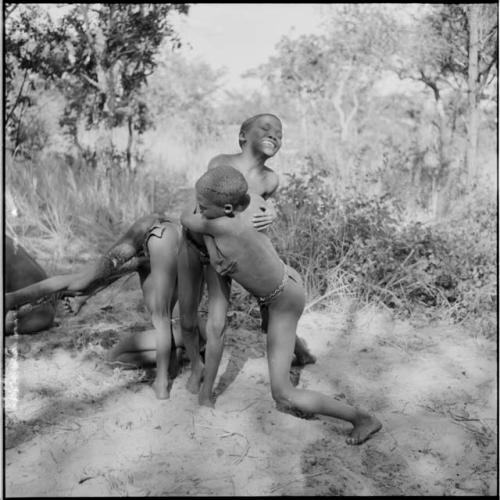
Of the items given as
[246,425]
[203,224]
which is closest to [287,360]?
[246,425]

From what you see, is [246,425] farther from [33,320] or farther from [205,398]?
[33,320]

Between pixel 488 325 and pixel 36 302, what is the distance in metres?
3.13

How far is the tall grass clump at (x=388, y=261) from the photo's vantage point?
4.98 meters

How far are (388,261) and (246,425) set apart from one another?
92.5 inches

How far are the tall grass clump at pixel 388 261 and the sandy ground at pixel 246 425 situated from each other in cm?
57

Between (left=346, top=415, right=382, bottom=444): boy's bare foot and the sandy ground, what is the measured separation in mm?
45

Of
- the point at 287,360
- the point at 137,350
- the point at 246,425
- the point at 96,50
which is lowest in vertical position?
the point at 246,425

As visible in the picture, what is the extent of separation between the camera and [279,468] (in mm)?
2865

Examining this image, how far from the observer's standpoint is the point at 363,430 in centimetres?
307

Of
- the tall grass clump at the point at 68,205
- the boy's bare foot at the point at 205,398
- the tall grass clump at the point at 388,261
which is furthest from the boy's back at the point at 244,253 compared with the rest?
the tall grass clump at the point at 68,205

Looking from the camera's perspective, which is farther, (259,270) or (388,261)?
(388,261)

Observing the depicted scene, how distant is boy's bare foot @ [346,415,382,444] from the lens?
3057 mm

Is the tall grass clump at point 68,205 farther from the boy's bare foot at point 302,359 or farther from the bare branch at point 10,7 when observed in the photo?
the boy's bare foot at point 302,359

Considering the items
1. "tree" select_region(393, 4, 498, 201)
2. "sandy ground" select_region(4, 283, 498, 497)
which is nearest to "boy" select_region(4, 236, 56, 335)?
"sandy ground" select_region(4, 283, 498, 497)
